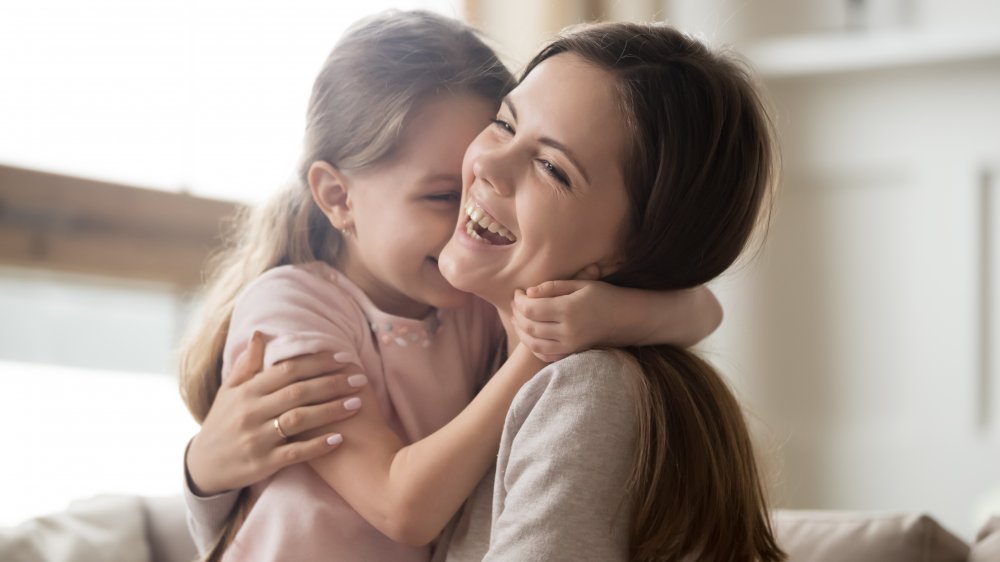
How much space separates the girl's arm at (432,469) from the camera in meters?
1.14

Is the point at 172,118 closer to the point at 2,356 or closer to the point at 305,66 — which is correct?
the point at 305,66

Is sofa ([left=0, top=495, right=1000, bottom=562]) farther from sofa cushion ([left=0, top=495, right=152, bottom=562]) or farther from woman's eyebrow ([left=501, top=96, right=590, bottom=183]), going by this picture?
woman's eyebrow ([left=501, top=96, right=590, bottom=183])

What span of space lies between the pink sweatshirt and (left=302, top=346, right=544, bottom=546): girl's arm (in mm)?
65

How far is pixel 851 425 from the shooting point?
315cm

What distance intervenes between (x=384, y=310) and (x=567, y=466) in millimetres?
463

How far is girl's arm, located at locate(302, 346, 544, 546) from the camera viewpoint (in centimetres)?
114

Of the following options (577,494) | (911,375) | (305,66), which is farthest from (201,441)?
(911,375)

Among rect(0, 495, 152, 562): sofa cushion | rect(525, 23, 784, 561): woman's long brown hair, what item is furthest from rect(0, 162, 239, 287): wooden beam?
rect(525, 23, 784, 561): woman's long brown hair

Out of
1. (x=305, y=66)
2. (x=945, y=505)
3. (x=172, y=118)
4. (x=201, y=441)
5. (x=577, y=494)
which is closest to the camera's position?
(x=577, y=494)

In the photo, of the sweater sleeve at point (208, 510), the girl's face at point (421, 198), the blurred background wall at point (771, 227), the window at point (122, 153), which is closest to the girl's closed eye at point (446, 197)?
the girl's face at point (421, 198)

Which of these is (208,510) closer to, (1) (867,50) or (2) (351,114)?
(2) (351,114)

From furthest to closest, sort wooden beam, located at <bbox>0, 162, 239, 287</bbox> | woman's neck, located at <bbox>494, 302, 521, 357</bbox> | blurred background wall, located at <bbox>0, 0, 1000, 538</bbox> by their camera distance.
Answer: blurred background wall, located at <bbox>0, 0, 1000, 538</bbox> < wooden beam, located at <bbox>0, 162, 239, 287</bbox> < woman's neck, located at <bbox>494, 302, 521, 357</bbox>

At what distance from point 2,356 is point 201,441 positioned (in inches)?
42.9

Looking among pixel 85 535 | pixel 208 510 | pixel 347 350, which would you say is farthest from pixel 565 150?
pixel 85 535
